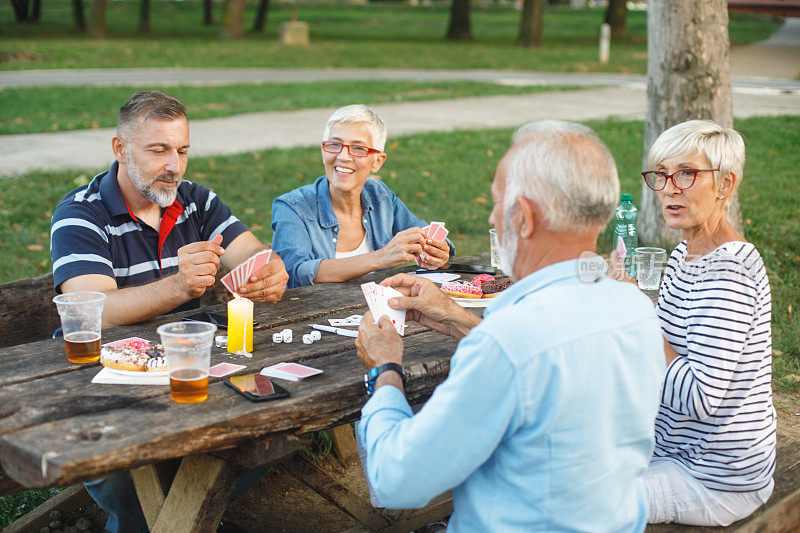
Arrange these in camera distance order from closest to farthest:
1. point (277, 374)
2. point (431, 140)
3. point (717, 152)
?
point (277, 374), point (717, 152), point (431, 140)

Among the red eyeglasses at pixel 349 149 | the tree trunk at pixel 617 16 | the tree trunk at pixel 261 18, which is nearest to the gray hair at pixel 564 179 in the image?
the red eyeglasses at pixel 349 149

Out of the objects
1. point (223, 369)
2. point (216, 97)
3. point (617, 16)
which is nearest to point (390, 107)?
point (216, 97)

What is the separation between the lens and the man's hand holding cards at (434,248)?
146 inches

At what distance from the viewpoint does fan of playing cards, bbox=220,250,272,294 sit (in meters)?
2.88

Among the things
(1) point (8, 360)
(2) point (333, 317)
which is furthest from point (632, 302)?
(1) point (8, 360)

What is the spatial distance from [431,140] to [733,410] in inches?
340

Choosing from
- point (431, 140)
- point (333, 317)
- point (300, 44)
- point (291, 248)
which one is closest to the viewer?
point (333, 317)

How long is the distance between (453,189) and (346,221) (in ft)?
15.5

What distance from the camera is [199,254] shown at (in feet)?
9.54

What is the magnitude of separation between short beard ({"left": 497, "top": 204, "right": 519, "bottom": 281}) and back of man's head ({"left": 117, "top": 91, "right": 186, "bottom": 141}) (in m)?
2.03

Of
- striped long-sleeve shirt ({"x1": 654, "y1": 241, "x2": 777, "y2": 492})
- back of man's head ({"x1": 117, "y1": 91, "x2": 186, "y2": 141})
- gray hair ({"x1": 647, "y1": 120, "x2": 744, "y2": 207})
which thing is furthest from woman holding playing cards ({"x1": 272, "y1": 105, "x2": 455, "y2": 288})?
striped long-sleeve shirt ({"x1": 654, "y1": 241, "x2": 777, "y2": 492})

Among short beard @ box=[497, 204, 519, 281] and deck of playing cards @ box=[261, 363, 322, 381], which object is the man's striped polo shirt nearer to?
deck of playing cards @ box=[261, 363, 322, 381]

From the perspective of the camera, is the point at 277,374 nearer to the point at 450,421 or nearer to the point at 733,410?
the point at 450,421

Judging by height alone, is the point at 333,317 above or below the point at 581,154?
below
